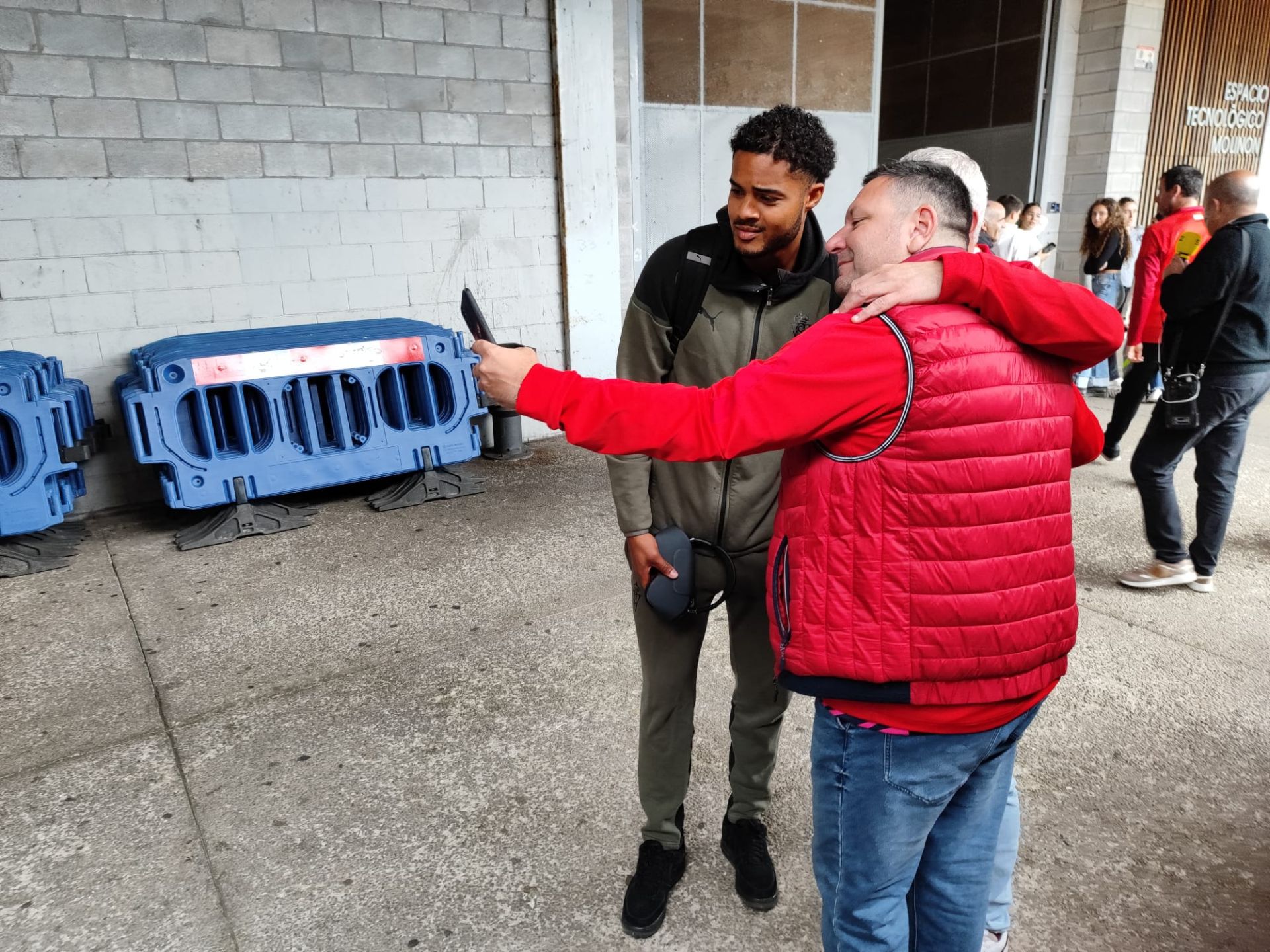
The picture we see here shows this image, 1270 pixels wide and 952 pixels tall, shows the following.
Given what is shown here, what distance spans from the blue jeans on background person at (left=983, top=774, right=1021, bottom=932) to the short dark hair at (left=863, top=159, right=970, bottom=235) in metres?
1.25

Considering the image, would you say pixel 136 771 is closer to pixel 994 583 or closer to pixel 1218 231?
pixel 994 583

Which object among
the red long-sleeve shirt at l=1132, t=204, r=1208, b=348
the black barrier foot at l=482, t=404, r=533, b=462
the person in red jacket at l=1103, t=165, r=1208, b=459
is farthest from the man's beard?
the black barrier foot at l=482, t=404, r=533, b=462

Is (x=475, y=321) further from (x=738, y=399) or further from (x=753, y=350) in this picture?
(x=753, y=350)

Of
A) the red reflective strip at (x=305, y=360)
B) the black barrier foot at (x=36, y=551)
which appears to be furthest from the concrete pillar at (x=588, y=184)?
the black barrier foot at (x=36, y=551)

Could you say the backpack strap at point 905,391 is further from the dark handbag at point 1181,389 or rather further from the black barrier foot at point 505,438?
the black barrier foot at point 505,438

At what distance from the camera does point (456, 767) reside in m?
2.99

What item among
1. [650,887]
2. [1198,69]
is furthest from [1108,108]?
[650,887]

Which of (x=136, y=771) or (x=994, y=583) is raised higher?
(x=994, y=583)

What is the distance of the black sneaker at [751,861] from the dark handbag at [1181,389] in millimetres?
2930

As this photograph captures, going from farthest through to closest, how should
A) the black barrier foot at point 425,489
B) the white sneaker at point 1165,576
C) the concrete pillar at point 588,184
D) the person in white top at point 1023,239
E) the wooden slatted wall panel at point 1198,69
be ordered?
the wooden slatted wall panel at point 1198,69
the person in white top at point 1023,239
the concrete pillar at point 588,184
the black barrier foot at point 425,489
the white sneaker at point 1165,576

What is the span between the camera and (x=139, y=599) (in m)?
4.41

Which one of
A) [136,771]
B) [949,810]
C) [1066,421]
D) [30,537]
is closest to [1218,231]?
[1066,421]

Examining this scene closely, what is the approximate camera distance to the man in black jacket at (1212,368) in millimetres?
3846

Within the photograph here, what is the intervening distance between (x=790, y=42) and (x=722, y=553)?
7.56 m
